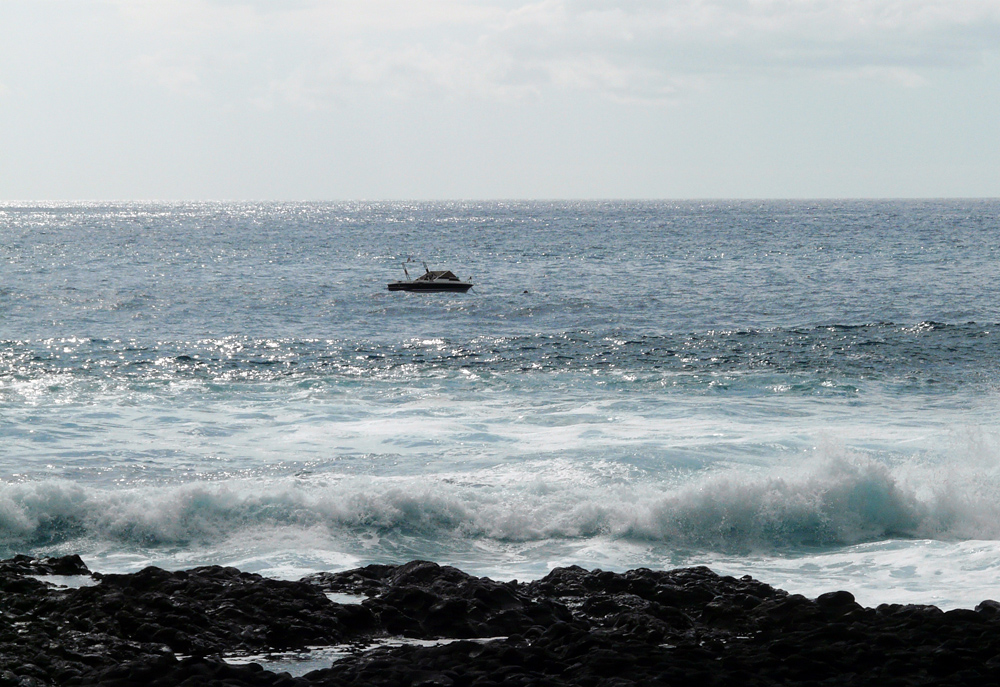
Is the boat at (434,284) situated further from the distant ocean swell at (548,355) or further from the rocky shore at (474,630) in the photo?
the rocky shore at (474,630)

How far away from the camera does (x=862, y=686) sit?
9.64 meters

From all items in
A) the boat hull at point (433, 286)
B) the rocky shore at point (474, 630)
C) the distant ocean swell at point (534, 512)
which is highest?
the boat hull at point (433, 286)

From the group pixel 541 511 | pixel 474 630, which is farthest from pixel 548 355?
pixel 474 630

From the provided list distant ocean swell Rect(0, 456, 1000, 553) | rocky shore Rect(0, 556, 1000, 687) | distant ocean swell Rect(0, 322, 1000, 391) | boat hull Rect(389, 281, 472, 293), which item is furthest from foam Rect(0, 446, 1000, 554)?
boat hull Rect(389, 281, 472, 293)

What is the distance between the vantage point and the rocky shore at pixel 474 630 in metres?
9.91

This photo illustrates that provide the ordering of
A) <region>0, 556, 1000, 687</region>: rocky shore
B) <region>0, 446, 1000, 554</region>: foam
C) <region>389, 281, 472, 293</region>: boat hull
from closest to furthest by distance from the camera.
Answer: <region>0, 556, 1000, 687</region>: rocky shore, <region>0, 446, 1000, 554</region>: foam, <region>389, 281, 472, 293</region>: boat hull

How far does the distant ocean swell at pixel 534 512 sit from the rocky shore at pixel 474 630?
8.97 feet

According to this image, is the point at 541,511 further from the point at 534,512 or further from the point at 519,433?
the point at 519,433

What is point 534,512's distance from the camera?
671 inches

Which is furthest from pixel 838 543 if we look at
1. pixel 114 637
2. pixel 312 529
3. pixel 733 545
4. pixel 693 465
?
pixel 114 637

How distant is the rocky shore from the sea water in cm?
199

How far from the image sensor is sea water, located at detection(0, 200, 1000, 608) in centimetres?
1606

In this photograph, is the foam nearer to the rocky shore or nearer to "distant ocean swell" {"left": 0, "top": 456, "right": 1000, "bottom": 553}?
"distant ocean swell" {"left": 0, "top": 456, "right": 1000, "bottom": 553}

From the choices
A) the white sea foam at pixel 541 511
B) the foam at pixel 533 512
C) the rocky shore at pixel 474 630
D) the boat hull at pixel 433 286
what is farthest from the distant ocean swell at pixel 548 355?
the rocky shore at pixel 474 630
